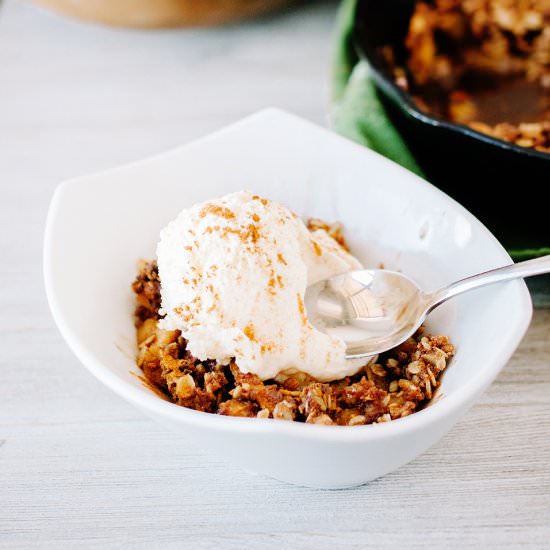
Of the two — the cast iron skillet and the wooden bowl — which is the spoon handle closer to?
the cast iron skillet

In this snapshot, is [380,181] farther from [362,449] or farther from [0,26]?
[0,26]

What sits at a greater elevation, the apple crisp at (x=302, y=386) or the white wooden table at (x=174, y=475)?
the apple crisp at (x=302, y=386)

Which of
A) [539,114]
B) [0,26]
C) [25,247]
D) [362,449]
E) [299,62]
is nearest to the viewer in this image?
[362,449]

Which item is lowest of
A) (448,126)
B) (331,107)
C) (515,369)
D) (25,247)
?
(25,247)

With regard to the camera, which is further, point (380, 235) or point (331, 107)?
point (331, 107)

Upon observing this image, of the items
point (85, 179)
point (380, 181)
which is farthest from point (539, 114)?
point (85, 179)

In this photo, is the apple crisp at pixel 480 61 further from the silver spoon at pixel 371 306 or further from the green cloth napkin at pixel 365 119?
the silver spoon at pixel 371 306

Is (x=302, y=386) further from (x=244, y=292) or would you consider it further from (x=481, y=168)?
(x=481, y=168)

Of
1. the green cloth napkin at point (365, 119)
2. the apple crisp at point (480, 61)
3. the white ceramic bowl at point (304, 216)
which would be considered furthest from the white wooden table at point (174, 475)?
the apple crisp at point (480, 61)

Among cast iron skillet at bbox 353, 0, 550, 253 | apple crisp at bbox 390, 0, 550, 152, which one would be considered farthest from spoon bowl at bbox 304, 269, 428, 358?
apple crisp at bbox 390, 0, 550, 152
